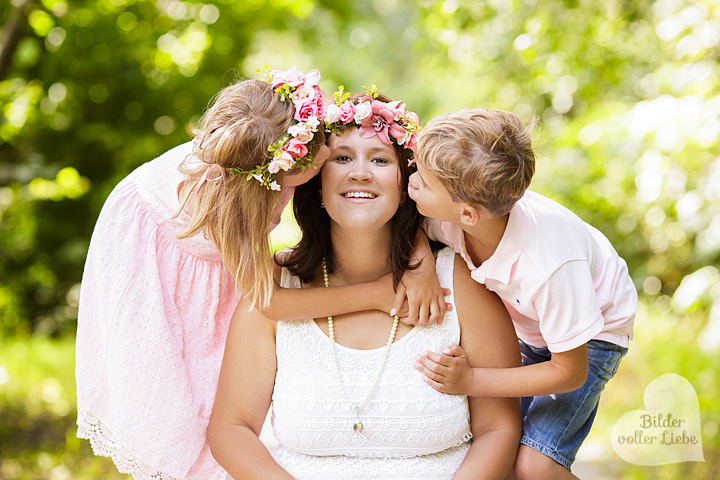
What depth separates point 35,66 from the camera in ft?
16.3

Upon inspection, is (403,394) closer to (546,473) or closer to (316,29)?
(546,473)

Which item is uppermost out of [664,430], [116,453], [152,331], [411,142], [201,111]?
[201,111]

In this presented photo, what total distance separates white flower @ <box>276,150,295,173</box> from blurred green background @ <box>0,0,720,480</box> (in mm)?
1834

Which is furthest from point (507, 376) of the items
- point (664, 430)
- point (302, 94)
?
point (664, 430)

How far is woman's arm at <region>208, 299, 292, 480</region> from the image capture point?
227 cm

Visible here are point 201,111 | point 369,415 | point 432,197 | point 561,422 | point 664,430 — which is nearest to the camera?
point 432,197

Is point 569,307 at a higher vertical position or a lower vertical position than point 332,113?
lower

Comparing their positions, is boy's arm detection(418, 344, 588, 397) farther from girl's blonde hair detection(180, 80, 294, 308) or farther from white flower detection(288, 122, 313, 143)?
white flower detection(288, 122, 313, 143)

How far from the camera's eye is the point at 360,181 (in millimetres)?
2184

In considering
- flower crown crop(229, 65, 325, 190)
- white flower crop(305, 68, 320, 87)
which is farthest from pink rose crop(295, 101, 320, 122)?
white flower crop(305, 68, 320, 87)

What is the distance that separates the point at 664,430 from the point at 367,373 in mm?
2531

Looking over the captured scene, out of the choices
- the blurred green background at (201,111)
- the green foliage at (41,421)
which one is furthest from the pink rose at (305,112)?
the green foliage at (41,421)

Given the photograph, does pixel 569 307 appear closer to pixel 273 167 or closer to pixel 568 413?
pixel 568 413

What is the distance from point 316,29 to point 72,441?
583 centimetres
